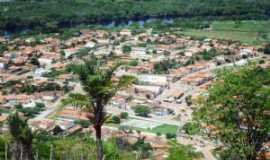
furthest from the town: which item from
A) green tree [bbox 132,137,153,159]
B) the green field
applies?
the green field

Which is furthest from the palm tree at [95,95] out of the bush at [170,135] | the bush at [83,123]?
the bush at [83,123]

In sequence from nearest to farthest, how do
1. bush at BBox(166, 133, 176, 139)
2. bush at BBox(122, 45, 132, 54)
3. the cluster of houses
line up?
bush at BBox(166, 133, 176, 139), the cluster of houses, bush at BBox(122, 45, 132, 54)

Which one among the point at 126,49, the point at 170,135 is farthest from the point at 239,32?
the point at 170,135

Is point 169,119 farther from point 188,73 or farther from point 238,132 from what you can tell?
point 238,132

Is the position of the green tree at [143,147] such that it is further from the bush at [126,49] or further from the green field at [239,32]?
the green field at [239,32]

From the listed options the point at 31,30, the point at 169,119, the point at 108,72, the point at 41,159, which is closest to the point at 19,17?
the point at 31,30

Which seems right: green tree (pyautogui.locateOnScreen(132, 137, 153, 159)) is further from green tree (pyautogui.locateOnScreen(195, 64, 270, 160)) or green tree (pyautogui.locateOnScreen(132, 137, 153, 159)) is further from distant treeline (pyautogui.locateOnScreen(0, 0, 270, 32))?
distant treeline (pyautogui.locateOnScreen(0, 0, 270, 32))

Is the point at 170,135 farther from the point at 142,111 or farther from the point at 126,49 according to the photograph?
the point at 126,49
